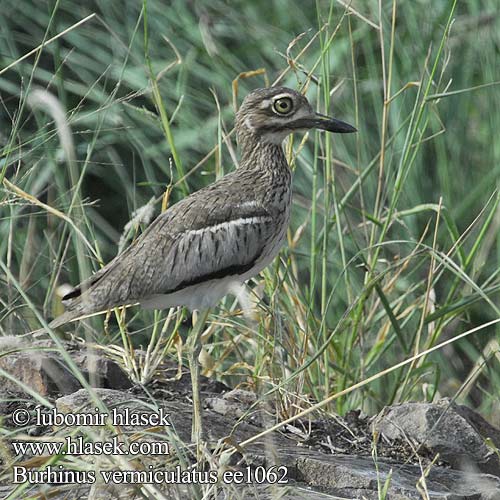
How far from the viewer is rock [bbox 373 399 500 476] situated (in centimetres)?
373

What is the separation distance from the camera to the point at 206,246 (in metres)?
4.03

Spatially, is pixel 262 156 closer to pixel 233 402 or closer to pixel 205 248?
pixel 205 248

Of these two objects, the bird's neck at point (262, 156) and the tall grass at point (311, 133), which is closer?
the bird's neck at point (262, 156)

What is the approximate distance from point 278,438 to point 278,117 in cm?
123

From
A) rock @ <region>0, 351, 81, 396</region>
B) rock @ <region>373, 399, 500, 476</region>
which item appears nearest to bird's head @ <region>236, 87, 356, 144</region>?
rock @ <region>373, 399, 500, 476</region>

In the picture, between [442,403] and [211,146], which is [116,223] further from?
[442,403]

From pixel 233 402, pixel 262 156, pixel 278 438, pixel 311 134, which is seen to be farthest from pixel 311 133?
pixel 278 438

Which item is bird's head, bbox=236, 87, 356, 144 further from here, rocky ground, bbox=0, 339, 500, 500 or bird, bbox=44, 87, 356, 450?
rocky ground, bbox=0, 339, 500, 500

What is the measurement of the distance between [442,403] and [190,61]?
9.12 feet

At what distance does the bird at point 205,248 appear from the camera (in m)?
3.92

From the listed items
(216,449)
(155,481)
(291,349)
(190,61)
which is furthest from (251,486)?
(190,61)

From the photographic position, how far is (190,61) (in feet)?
20.0

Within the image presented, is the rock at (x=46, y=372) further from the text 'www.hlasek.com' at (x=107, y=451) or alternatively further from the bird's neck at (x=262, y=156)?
the bird's neck at (x=262, y=156)

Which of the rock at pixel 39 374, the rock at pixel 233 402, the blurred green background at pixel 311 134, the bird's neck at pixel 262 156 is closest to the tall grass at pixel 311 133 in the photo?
the blurred green background at pixel 311 134
